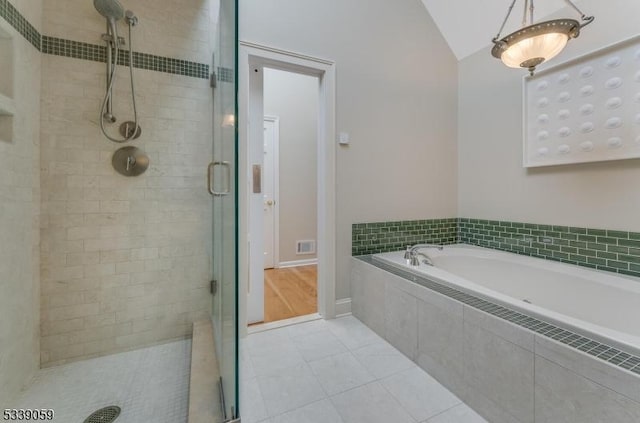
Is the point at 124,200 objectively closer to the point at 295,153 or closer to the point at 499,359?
the point at 499,359

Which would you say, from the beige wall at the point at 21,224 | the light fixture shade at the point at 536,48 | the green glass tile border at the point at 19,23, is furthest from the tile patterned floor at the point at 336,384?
the green glass tile border at the point at 19,23

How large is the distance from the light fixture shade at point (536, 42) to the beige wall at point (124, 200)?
5.86 feet

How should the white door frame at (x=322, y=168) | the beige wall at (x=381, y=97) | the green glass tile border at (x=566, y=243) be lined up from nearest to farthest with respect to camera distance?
the green glass tile border at (x=566, y=243)
the white door frame at (x=322, y=168)
the beige wall at (x=381, y=97)

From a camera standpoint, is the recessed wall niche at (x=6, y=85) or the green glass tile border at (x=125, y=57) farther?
the green glass tile border at (x=125, y=57)

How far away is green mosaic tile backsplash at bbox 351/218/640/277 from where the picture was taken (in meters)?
1.66

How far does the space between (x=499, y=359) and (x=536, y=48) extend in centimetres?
143

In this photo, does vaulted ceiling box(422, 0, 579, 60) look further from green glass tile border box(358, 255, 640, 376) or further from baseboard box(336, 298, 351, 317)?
baseboard box(336, 298, 351, 317)

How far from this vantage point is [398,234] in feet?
7.81

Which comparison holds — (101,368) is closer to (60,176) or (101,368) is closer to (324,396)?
(60,176)

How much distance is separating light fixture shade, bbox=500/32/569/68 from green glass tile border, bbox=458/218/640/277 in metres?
1.19

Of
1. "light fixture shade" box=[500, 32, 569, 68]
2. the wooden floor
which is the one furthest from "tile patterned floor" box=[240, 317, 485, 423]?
"light fixture shade" box=[500, 32, 569, 68]

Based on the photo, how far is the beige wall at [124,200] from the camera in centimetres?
152

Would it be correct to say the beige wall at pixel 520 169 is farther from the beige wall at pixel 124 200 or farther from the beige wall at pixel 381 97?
the beige wall at pixel 124 200

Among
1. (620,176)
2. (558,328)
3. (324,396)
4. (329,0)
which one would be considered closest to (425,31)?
(329,0)
